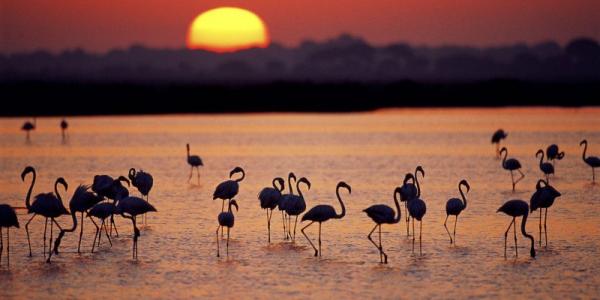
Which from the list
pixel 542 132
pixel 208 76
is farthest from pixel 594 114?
pixel 208 76

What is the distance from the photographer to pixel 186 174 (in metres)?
20.5

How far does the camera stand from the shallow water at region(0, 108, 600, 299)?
10039 mm

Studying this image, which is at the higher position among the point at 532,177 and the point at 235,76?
the point at 235,76

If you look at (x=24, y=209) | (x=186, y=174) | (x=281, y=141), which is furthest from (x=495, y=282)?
(x=281, y=141)

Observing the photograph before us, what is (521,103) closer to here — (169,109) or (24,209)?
(169,109)

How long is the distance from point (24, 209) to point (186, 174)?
5.62m

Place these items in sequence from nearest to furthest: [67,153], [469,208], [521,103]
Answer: [469,208]
[67,153]
[521,103]

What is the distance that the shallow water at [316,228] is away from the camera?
10.0 metres

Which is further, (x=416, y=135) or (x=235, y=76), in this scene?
(x=235, y=76)

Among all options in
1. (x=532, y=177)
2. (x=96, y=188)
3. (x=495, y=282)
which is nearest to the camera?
(x=495, y=282)

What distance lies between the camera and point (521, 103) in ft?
187

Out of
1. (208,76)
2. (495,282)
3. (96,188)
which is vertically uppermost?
(208,76)

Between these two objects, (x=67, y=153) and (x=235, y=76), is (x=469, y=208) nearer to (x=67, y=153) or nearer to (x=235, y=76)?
(x=67, y=153)

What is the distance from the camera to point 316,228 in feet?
43.9
